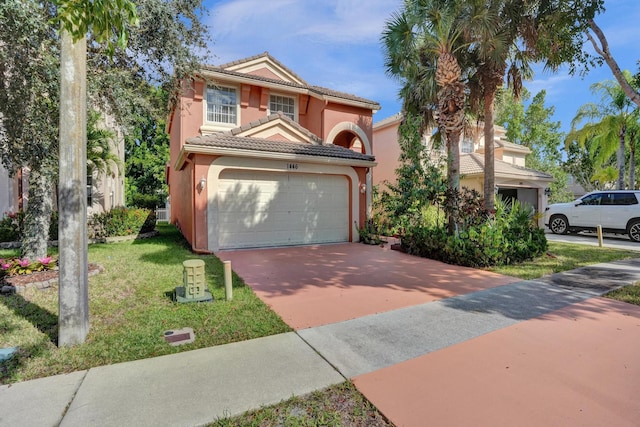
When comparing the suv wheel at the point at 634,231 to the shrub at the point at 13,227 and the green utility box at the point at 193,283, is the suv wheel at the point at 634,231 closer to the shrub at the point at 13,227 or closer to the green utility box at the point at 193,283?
the green utility box at the point at 193,283

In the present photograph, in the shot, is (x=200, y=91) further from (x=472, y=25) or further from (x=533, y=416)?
(x=533, y=416)

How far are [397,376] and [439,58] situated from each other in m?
9.30

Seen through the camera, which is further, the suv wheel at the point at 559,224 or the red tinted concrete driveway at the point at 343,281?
the suv wheel at the point at 559,224

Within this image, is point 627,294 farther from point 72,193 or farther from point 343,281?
point 72,193

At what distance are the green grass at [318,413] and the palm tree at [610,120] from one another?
2346 cm

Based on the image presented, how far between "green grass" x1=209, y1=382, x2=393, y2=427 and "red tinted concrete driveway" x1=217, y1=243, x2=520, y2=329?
64.2 inches

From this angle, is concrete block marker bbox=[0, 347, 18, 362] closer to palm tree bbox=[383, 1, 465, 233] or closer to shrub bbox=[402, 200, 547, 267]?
shrub bbox=[402, 200, 547, 267]

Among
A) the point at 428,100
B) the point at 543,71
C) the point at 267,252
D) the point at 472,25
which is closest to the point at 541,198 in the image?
the point at 543,71

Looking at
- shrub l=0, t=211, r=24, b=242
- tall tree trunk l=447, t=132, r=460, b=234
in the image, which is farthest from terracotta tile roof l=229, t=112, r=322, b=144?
shrub l=0, t=211, r=24, b=242

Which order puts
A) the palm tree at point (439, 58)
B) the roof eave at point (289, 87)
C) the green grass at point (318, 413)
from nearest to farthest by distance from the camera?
the green grass at point (318, 413), the palm tree at point (439, 58), the roof eave at point (289, 87)

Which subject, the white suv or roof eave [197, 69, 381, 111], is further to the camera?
the white suv

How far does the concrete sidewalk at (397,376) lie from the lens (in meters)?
2.60

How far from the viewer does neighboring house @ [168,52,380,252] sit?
10023 mm

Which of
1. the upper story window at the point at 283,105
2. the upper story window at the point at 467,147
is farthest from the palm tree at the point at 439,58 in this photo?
the upper story window at the point at 467,147
